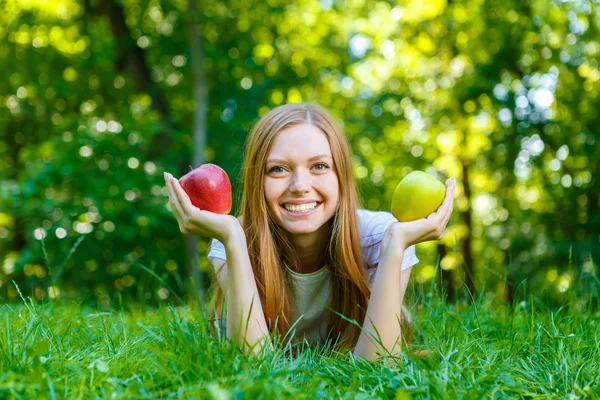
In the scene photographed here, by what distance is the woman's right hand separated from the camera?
91.8 inches

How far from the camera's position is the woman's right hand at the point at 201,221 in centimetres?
233

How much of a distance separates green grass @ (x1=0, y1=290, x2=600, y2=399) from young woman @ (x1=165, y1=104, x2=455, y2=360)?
263mm

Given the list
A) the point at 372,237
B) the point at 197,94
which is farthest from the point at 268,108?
the point at 372,237

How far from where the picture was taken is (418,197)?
243 cm

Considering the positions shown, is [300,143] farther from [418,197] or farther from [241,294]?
[241,294]

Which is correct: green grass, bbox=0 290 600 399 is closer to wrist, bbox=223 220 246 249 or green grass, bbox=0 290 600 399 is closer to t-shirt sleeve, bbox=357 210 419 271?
wrist, bbox=223 220 246 249

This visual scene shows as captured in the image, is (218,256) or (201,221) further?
(218,256)

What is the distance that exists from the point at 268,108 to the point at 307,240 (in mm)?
5281

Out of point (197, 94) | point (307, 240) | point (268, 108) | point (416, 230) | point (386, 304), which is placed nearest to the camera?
point (386, 304)

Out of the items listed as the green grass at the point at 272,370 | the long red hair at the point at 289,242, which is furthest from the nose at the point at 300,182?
the green grass at the point at 272,370

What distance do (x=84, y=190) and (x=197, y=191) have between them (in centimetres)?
465

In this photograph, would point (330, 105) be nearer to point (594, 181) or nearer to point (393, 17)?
point (393, 17)

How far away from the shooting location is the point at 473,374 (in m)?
1.75

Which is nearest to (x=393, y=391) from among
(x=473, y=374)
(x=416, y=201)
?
(x=473, y=374)
